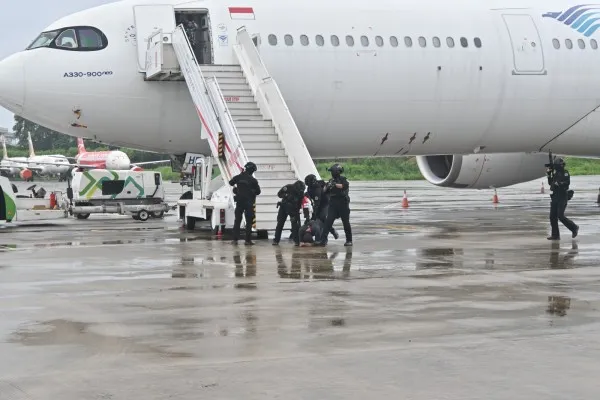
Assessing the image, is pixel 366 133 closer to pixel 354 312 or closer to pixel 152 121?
pixel 152 121

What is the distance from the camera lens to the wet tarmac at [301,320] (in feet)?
22.8

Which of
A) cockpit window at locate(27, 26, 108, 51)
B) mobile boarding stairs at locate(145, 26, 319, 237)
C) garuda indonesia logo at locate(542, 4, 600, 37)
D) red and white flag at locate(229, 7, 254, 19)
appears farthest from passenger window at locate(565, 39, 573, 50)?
cockpit window at locate(27, 26, 108, 51)

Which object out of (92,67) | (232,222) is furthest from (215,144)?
(92,67)

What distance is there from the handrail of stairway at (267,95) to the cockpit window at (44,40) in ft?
12.4

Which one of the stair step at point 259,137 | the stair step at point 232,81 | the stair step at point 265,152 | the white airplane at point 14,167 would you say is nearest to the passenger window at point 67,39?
the stair step at point 232,81

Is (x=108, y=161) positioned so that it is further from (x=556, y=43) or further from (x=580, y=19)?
(x=556, y=43)

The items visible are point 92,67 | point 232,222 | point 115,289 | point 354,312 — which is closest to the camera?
point 354,312

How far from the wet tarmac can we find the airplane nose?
4714 mm

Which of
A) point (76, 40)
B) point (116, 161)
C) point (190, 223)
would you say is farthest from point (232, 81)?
point (116, 161)

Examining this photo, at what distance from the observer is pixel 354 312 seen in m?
9.93

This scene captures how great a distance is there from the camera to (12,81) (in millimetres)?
→ 21047

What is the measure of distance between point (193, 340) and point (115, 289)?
11.5ft

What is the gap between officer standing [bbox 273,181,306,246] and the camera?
17.7 m

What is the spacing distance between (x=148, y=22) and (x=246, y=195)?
18.3 feet
